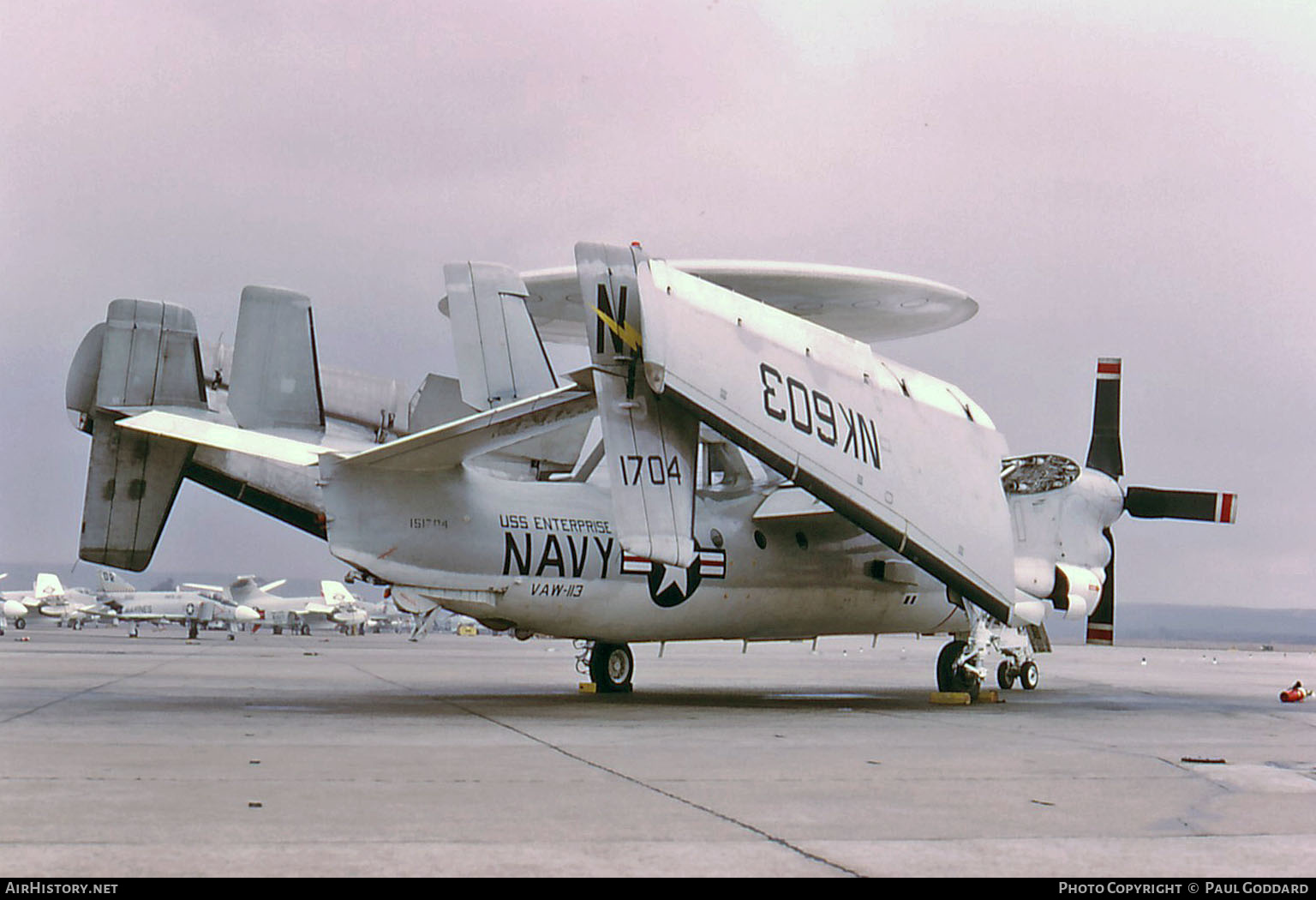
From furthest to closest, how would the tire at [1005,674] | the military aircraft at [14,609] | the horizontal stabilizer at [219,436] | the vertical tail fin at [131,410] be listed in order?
the military aircraft at [14,609], the tire at [1005,674], the vertical tail fin at [131,410], the horizontal stabilizer at [219,436]

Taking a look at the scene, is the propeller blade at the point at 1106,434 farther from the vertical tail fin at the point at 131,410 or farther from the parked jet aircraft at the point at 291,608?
the parked jet aircraft at the point at 291,608

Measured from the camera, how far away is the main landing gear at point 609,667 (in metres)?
22.5

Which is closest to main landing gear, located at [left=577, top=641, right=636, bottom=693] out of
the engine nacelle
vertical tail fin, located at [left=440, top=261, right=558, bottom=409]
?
vertical tail fin, located at [left=440, top=261, right=558, bottom=409]

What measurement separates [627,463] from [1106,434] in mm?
13219

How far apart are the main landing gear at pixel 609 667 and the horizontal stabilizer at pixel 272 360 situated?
22.8 ft

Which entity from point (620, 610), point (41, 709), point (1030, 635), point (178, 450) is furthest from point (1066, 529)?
point (41, 709)

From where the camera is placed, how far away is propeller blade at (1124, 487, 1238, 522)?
24.4 metres

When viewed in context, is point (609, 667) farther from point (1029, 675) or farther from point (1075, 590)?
point (1029, 675)

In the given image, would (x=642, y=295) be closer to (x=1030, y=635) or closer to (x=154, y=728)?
(x=154, y=728)

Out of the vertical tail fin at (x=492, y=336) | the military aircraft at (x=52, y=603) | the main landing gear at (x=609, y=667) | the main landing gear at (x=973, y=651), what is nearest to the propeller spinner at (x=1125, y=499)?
the main landing gear at (x=973, y=651)

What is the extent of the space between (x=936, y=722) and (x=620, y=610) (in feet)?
17.6

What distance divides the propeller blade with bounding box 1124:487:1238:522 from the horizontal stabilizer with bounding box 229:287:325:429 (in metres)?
15.6

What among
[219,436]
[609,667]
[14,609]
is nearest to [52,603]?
[14,609]

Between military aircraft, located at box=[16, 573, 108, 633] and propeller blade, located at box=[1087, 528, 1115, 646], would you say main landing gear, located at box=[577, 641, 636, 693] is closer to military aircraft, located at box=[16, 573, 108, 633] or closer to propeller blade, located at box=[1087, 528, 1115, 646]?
propeller blade, located at box=[1087, 528, 1115, 646]
